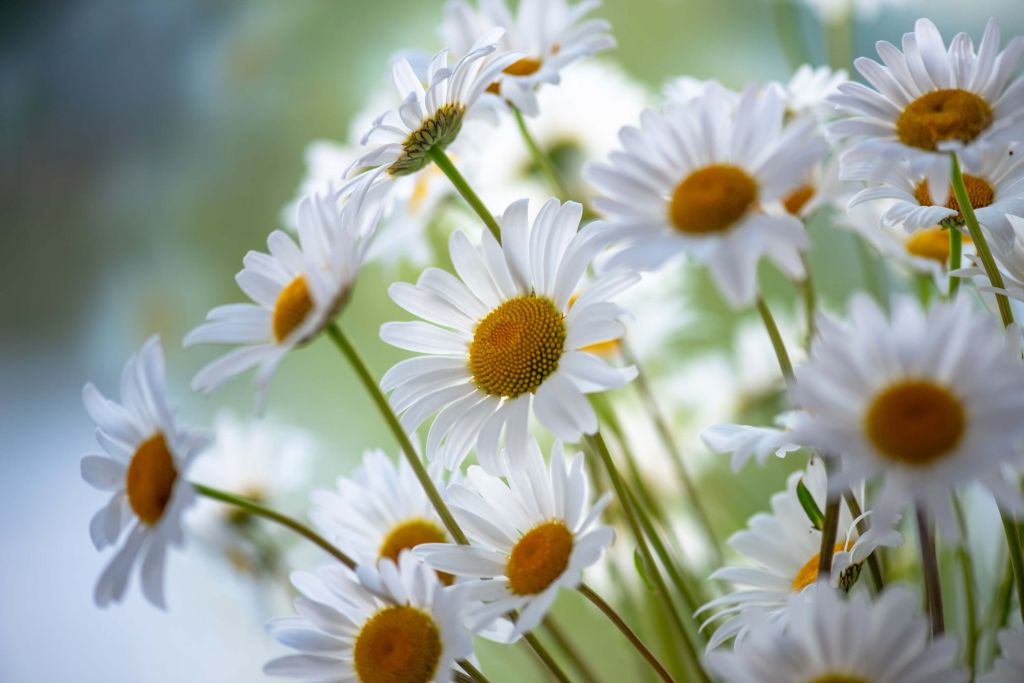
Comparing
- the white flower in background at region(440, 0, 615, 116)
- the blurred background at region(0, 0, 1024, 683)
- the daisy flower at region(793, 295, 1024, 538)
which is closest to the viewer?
the daisy flower at region(793, 295, 1024, 538)

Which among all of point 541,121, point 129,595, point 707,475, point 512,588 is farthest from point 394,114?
point 129,595

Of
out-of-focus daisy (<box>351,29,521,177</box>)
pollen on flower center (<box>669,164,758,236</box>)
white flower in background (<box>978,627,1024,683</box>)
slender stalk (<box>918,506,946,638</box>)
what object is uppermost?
out-of-focus daisy (<box>351,29,521,177</box>)

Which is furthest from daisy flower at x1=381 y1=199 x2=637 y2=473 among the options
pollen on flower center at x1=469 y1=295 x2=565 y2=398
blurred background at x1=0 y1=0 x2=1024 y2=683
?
blurred background at x1=0 y1=0 x2=1024 y2=683

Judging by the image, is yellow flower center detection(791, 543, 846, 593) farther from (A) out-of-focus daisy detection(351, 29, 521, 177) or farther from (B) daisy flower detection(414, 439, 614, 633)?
(A) out-of-focus daisy detection(351, 29, 521, 177)

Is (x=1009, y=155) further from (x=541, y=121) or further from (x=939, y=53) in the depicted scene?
(x=541, y=121)

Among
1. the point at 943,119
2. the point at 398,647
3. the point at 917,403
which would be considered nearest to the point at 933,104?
the point at 943,119

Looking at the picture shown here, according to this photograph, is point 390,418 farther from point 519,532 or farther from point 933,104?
point 933,104
